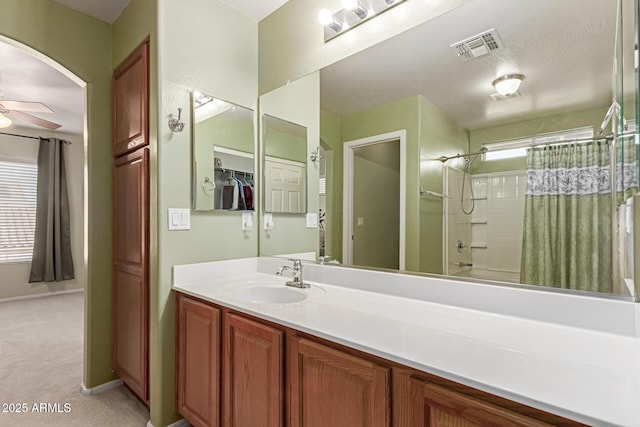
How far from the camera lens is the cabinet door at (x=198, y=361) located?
1.52 meters

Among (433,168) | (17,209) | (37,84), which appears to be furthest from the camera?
(17,209)

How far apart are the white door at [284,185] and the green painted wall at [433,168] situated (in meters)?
0.87

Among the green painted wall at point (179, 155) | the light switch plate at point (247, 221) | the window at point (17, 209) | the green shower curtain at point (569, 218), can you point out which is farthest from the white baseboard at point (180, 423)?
the window at point (17, 209)

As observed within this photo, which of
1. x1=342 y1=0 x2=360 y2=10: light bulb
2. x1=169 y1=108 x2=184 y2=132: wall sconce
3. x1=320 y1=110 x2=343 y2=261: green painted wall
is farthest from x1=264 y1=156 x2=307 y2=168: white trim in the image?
x1=342 y1=0 x2=360 y2=10: light bulb

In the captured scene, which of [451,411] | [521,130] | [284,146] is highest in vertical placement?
[284,146]

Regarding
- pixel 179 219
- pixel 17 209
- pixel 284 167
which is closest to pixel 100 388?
pixel 179 219

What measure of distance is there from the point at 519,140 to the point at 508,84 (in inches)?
9.0

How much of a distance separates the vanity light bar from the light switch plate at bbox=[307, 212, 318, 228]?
1.03 meters

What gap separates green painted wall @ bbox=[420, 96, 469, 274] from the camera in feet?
4.50

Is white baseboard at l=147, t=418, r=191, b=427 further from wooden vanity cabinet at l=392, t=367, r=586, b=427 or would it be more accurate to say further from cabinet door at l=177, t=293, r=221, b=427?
wooden vanity cabinet at l=392, t=367, r=586, b=427

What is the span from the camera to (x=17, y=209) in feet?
15.5

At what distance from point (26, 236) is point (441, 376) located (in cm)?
619

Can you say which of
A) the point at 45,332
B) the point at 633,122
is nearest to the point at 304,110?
the point at 633,122

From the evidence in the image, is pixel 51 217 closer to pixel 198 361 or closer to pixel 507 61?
pixel 198 361
